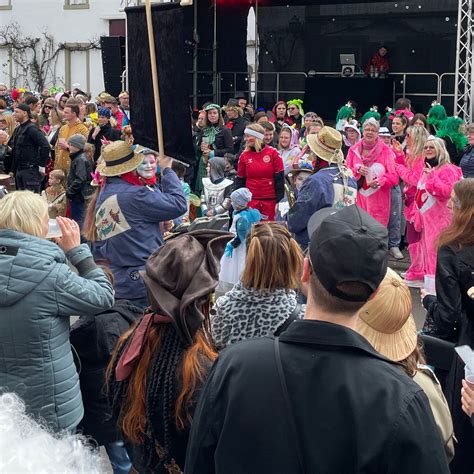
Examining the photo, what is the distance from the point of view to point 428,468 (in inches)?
72.2

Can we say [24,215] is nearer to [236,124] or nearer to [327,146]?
[327,146]

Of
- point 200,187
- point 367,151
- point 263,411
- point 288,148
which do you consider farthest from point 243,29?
point 263,411

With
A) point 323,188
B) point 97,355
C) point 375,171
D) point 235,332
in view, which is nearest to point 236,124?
point 375,171

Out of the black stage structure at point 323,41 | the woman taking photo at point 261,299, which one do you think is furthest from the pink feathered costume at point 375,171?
the black stage structure at point 323,41

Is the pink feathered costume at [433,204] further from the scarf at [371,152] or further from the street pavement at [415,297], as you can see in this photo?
the scarf at [371,152]

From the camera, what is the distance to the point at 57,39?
31500mm

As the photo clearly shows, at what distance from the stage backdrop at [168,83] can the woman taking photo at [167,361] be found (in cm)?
291

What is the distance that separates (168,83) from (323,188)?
64.2 inches

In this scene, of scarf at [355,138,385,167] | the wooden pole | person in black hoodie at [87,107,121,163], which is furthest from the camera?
person in black hoodie at [87,107,121,163]

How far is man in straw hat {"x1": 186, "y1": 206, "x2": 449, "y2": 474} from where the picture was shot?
1845mm

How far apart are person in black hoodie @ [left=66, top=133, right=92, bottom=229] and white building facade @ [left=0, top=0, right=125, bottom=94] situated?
2063 cm

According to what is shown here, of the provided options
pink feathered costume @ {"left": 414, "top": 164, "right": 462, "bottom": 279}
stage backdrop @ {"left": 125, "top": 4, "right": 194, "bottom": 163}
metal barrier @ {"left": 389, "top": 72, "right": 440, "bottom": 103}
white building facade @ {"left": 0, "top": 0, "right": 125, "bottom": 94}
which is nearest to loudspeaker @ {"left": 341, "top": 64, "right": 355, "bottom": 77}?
metal barrier @ {"left": 389, "top": 72, "right": 440, "bottom": 103}

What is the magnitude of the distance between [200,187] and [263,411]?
11101mm

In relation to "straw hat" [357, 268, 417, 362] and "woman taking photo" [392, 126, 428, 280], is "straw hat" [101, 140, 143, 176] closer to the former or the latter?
"straw hat" [357, 268, 417, 362]
